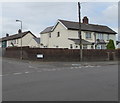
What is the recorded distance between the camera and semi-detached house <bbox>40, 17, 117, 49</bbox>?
37906mm

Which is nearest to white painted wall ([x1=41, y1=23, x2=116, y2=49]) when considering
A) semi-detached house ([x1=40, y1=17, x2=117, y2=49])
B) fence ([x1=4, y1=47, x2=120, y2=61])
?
semi-detached house ([x1=40, y1=17, x2=117, y2=49])

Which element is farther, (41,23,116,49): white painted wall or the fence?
(41,23,116,49): white painted wall

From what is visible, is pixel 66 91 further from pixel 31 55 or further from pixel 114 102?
pixel 31 55

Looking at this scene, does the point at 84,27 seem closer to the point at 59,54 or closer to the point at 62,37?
the point at 62,37

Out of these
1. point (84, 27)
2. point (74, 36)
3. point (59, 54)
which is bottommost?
point (59, 54)

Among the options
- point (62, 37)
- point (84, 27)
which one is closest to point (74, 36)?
point (62, 37)

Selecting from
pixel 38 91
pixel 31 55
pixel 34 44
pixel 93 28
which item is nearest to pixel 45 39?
pixel 34 44

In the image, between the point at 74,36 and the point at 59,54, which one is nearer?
the point at 59,54

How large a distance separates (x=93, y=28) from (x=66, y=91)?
37245mm

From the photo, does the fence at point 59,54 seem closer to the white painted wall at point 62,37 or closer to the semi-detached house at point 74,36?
the semi-detached house at point 74,36

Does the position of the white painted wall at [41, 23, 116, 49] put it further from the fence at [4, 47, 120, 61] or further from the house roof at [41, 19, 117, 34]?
the fence at [4, 47, 120, 61]

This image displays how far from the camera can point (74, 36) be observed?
39.0 m

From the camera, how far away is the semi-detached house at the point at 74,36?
37906 millimetres

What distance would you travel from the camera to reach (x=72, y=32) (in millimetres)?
38625
